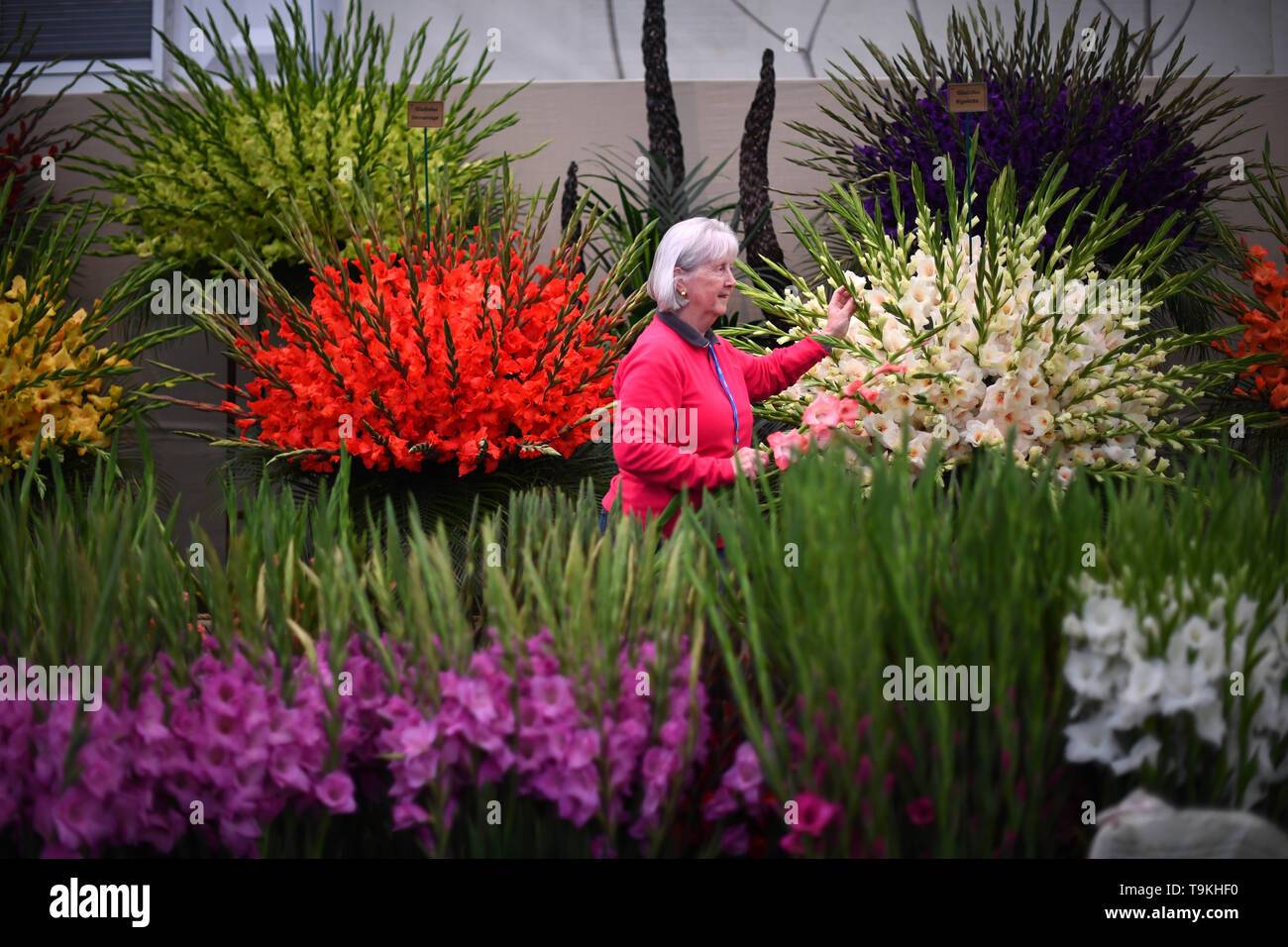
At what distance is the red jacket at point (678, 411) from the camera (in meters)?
1.23

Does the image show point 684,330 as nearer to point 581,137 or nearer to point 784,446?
point 784,446

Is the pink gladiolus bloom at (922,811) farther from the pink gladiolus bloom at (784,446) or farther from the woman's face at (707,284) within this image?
the woman's face at (707,284)

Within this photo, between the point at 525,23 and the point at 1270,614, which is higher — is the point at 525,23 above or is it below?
above

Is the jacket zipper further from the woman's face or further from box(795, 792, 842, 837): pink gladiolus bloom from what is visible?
box(795, 792, 842, 837): pink gladiolus bloom

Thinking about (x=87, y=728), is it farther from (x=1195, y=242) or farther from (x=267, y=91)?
(x=1195, y=242)

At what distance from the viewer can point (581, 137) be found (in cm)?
266

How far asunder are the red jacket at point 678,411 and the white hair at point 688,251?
26mm

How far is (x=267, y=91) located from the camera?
183 cm

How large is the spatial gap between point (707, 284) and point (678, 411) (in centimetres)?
18

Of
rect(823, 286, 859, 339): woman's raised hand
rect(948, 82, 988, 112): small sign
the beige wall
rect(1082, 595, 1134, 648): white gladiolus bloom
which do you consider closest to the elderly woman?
rect(823, 286, 859, 339): woman's raised hand

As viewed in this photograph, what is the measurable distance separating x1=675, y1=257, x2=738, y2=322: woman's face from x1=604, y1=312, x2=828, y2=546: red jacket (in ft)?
0.12

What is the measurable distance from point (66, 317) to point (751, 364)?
1.08 meters

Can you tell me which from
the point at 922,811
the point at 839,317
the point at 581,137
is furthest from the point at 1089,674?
the point at 581,137
